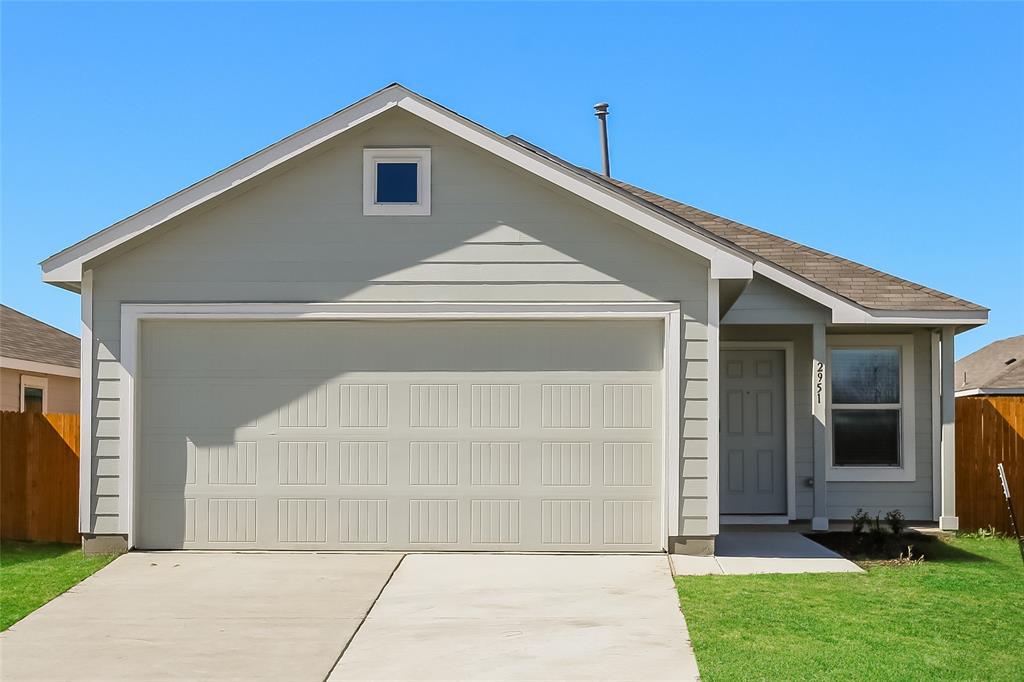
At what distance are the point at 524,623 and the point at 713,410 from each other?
3.53 meters

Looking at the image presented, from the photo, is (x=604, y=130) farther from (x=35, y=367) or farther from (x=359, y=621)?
(x=359, y=621)

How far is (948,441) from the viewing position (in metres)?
13.9

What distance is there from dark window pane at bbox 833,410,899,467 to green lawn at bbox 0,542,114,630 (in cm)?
927

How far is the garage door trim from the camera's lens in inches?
432

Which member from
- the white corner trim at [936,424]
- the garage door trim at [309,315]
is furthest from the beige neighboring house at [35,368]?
the white corner trim at [936,424]

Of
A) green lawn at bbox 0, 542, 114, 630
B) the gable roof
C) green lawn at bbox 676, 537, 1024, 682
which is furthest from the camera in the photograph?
the gable roof

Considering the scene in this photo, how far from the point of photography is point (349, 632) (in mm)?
8016

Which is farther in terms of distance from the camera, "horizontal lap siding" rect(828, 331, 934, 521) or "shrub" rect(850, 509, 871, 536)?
"horizontal lap siding" rect(828, 331, 934, 521)

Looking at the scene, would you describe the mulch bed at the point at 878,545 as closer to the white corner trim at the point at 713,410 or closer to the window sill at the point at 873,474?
the window sill at the point at 873,474

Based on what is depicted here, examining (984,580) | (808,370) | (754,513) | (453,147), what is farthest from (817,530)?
(453,147)

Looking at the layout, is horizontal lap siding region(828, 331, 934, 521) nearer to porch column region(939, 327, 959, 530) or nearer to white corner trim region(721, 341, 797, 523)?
Answer: porch column region(939, 327, 959, 530)

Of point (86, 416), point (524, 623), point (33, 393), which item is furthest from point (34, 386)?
point (524, 623)

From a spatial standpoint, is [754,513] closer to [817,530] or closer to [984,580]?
[817,530]

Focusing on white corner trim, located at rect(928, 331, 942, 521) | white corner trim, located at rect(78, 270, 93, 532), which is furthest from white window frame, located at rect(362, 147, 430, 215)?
white corner trim, located at rect(928, 331, 942, 521)
